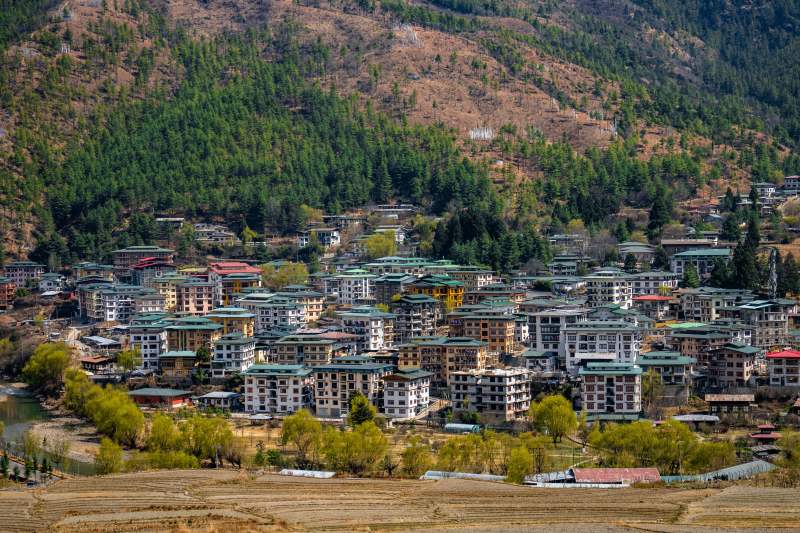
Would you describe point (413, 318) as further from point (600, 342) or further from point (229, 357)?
point (600, 342)

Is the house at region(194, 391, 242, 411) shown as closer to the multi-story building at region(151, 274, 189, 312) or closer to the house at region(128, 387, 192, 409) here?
the house at region(128, 387, 192, 409)

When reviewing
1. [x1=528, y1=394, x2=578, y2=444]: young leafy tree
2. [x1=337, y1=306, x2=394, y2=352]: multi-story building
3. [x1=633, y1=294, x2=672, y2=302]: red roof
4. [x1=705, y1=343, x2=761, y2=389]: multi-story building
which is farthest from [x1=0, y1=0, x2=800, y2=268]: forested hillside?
[x1=528, y1=394, x2=578, y2=444]: young leafy tree

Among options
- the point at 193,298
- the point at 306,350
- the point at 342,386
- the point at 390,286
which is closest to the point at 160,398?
the point at 306,350

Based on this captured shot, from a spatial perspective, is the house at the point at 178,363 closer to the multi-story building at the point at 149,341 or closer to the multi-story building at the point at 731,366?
→ the multi-story building at the point at 149,341

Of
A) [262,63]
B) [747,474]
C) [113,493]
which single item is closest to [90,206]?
[262,63]

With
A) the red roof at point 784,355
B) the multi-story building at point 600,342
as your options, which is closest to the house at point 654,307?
the multi-story building at point 600,342
